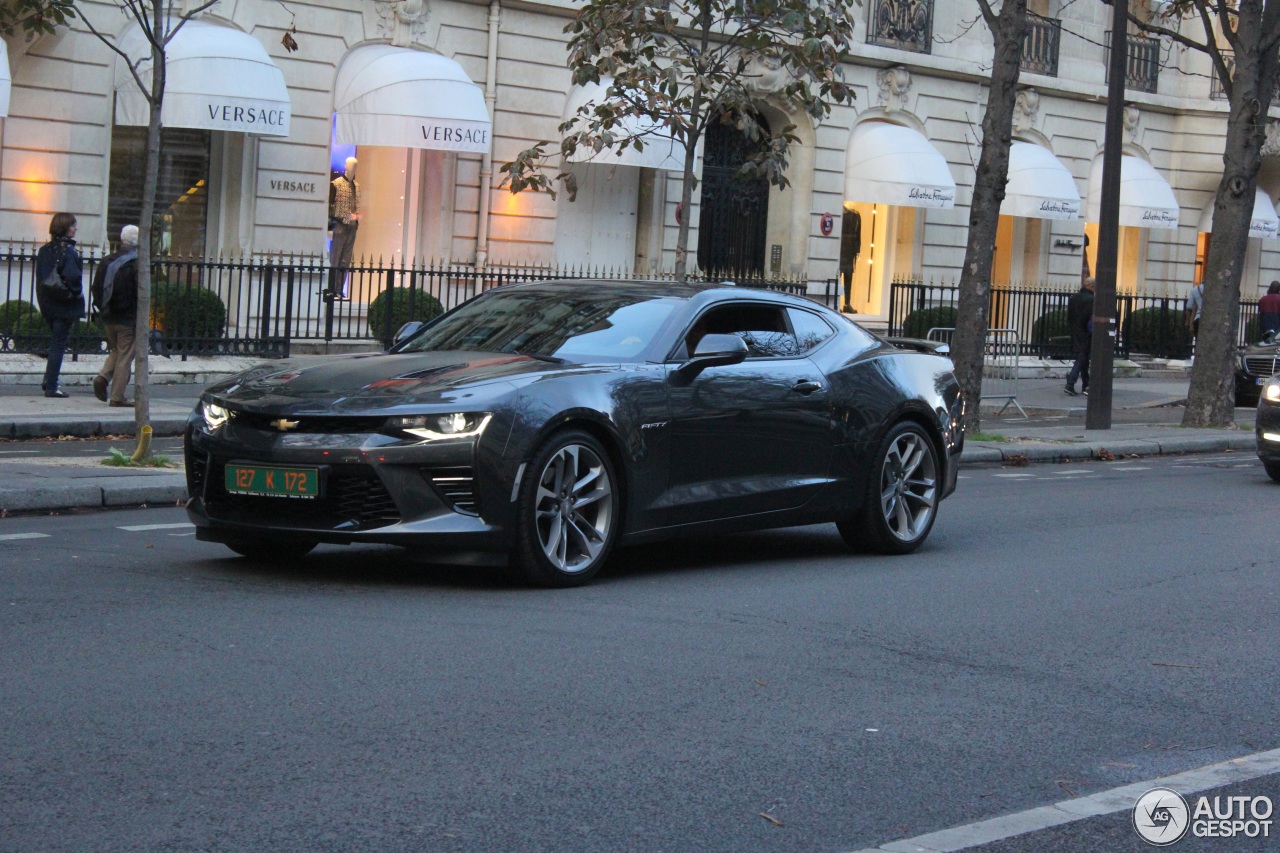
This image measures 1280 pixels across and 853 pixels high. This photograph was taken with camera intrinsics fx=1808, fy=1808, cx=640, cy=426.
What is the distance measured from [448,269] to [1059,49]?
15404 mm

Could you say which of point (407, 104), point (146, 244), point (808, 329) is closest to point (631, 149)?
point (407, 104)

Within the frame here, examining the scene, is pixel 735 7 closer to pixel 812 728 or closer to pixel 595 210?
pixel 595 210

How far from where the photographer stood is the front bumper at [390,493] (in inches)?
301

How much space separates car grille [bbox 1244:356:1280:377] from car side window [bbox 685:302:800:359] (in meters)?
19.4

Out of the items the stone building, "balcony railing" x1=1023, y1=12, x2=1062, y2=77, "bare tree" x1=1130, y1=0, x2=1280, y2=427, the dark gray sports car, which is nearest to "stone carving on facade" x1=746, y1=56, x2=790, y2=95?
the stone building

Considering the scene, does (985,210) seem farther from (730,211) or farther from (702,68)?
(730,211)

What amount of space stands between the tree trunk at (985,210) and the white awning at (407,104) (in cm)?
815

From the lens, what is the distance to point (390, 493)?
7645 millimetres

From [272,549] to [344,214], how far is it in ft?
58.9

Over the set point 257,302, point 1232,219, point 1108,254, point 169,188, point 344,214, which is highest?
point 1232,219

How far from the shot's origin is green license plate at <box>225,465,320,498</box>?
303 inches

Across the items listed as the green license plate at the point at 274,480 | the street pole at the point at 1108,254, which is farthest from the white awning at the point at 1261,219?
the green license plate at the point at 274,480

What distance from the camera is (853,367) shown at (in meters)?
9.82

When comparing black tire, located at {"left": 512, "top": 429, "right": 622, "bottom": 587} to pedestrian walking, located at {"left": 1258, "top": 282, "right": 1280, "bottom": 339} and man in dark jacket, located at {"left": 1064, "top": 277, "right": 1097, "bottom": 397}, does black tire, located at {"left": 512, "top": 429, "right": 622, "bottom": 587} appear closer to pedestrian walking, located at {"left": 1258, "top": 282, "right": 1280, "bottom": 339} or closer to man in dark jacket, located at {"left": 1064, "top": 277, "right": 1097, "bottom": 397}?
man in dark jacket, located at {"left": 1064, "top": 277, "right": 1097, "bottom": 397}
